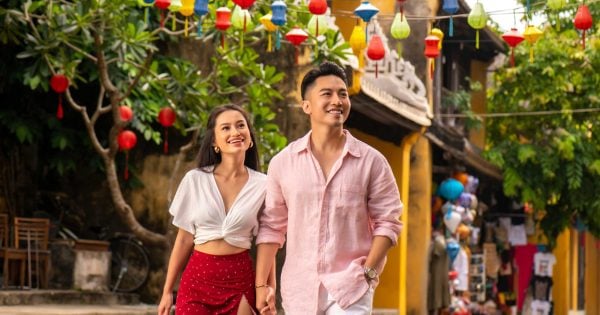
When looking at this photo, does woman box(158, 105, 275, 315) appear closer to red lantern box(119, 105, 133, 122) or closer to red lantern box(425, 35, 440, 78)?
red lantern box(425, 35, 440, 78)

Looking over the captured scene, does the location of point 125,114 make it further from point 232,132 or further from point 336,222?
point 336,222

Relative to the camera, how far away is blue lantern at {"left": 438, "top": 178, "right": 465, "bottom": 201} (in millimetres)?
22547

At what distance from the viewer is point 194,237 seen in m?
7.41

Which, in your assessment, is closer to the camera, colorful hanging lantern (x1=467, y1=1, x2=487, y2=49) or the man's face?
the man's face

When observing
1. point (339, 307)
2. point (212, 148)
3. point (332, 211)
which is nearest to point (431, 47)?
point (212, 148)

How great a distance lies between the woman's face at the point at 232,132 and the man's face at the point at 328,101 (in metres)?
0.80

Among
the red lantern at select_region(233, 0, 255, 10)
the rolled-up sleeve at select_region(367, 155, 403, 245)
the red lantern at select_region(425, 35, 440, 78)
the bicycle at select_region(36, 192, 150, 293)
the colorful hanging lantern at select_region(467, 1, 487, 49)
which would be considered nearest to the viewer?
the rolled-up sleeve at select_region(367, 155, 403, 245)

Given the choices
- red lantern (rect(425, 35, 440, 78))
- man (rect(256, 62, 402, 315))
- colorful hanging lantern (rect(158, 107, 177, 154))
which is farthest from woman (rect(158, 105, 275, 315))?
colorful hanging lantern (rect(158, 107, 177, 154))

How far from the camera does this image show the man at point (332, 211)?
6336 millimetres

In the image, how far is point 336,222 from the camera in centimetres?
635

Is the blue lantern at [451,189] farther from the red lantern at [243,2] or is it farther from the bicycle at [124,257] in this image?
the red lantern at [243,2]

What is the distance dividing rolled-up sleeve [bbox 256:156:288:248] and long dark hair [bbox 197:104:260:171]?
73cm

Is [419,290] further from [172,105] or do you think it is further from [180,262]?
[180,262]

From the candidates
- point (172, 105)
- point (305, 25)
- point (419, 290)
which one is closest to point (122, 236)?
point (172, 105)
